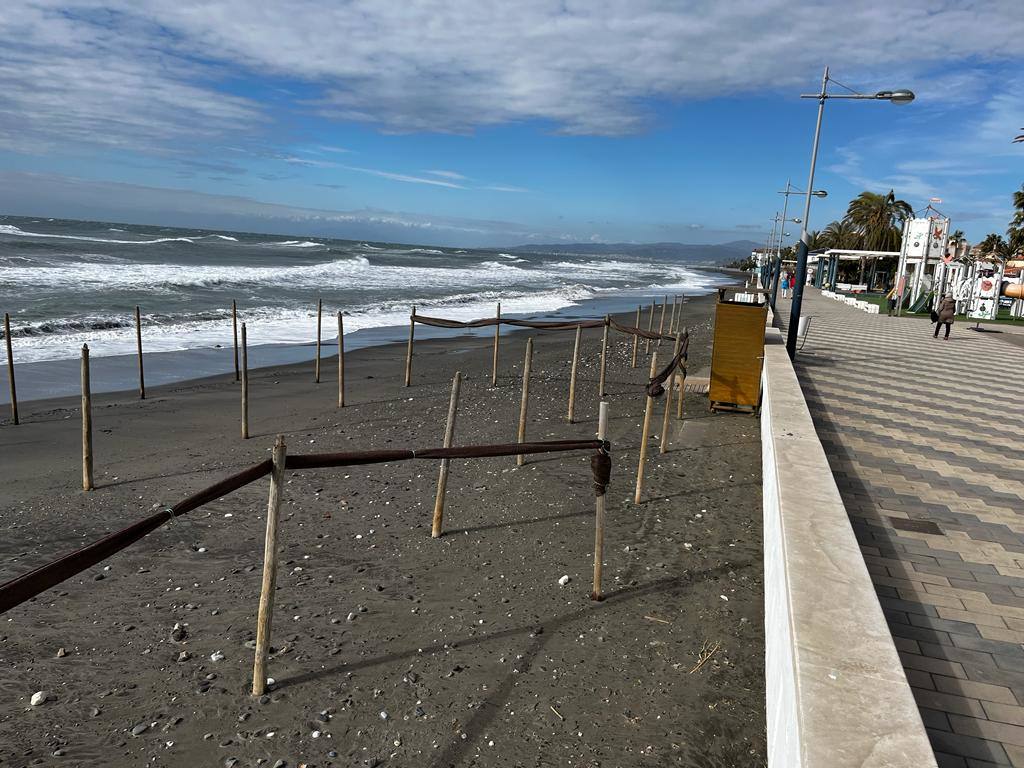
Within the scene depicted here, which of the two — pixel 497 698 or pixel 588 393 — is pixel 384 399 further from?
pixel 497 698

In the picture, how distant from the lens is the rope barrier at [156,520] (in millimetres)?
2248

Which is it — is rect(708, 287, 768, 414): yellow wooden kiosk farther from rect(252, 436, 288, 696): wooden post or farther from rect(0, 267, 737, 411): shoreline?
rect(0, 267, 737, 411): shoreline

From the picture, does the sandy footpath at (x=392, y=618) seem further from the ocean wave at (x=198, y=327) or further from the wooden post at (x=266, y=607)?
the ocean wave at (x=198, y=327)

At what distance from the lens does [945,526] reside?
4.93m

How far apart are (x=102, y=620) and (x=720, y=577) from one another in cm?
425

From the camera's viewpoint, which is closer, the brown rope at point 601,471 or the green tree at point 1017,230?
the brown rope at point 601,471

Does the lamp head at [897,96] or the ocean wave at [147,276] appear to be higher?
the lamp head at [897,96]

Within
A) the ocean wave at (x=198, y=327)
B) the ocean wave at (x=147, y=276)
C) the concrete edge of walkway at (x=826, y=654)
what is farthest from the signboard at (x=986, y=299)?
the ocean wave at (x=147, y=276)

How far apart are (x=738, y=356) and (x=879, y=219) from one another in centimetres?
5542

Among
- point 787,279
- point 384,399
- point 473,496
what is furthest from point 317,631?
point 787,279

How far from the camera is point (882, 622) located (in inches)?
111

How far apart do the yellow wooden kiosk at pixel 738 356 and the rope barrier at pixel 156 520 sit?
5662 millimetres

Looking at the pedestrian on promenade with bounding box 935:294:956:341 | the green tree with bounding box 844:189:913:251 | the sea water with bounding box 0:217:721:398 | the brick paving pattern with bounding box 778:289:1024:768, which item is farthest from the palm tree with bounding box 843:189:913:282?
the brick paving pattern with bounding box 778:289:1024:768

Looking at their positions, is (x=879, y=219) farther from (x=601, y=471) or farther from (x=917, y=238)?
(x=601, y=471)
